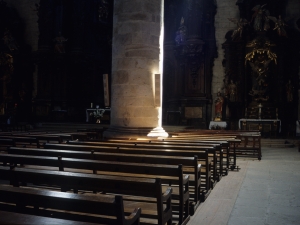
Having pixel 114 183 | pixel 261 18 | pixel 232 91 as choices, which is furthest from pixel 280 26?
pixel 114 183

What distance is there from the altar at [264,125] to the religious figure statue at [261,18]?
4799 mm

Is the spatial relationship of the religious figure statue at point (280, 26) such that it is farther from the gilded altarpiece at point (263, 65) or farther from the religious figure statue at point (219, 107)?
the religious figure statue at point (219, 107)

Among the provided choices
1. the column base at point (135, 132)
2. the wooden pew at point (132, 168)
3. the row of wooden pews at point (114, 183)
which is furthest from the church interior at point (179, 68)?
the wooden pew at point (132, 168)

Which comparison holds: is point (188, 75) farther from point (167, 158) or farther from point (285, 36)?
point (167, 158)

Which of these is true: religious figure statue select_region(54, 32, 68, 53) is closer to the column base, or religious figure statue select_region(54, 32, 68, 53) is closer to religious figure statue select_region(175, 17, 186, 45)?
religious figure statue select_region(175, 17, 186, 45)

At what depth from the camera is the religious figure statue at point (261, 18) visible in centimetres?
1812

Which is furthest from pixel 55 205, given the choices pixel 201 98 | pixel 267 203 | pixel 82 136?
pixel 201 98

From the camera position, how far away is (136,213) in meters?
2.32

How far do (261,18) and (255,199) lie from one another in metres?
14.6

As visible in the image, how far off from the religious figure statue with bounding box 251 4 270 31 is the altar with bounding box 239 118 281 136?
15.7 feet

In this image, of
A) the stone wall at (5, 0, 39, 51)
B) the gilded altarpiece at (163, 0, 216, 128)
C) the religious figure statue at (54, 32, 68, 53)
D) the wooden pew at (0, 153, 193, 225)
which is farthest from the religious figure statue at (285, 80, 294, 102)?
the stone wall at (5, 0, 39, 51)

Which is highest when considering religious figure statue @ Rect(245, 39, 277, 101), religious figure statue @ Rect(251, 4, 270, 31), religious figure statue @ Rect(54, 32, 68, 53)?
religious figure statue @ Rect(251, 4, 270, 31)

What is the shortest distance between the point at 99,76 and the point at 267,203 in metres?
18.0

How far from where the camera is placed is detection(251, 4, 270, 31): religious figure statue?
18125mm
